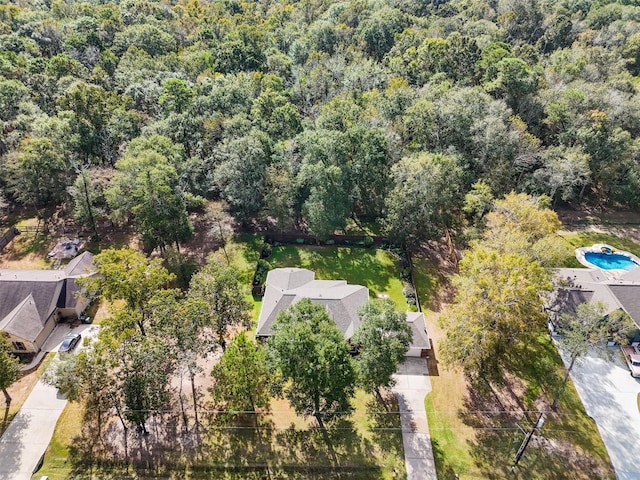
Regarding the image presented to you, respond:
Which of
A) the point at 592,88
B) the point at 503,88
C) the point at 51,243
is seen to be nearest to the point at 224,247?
the point at 51,243

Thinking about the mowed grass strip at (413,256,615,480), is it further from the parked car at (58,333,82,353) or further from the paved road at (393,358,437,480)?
the parked car at (58,333,82,353)

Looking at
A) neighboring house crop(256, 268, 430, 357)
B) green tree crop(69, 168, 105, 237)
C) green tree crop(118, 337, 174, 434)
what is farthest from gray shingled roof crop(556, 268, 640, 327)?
green tree crop(69, 168, 105, 237)

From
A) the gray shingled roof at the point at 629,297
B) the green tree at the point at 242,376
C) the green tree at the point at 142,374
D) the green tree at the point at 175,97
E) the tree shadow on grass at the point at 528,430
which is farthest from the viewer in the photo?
the green tree at the point at 175,97

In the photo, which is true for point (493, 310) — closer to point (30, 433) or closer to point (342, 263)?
point (342, 263)

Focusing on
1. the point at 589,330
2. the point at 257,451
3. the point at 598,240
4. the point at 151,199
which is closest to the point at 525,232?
the point at 589,330

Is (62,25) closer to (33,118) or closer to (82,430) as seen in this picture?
→ (33,118)

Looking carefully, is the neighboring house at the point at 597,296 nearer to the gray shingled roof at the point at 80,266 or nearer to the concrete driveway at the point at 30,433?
the concrete driveway at the point at 30,433

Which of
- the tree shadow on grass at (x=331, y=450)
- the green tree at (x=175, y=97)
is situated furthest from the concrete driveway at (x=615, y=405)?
the green tree at (x=175, y=97)

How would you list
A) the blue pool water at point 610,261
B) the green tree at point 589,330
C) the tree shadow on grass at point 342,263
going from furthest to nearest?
the blue pool water at point 610,261 < the tree shadow on grass at point 342,263 < the green tree at point 589,330
